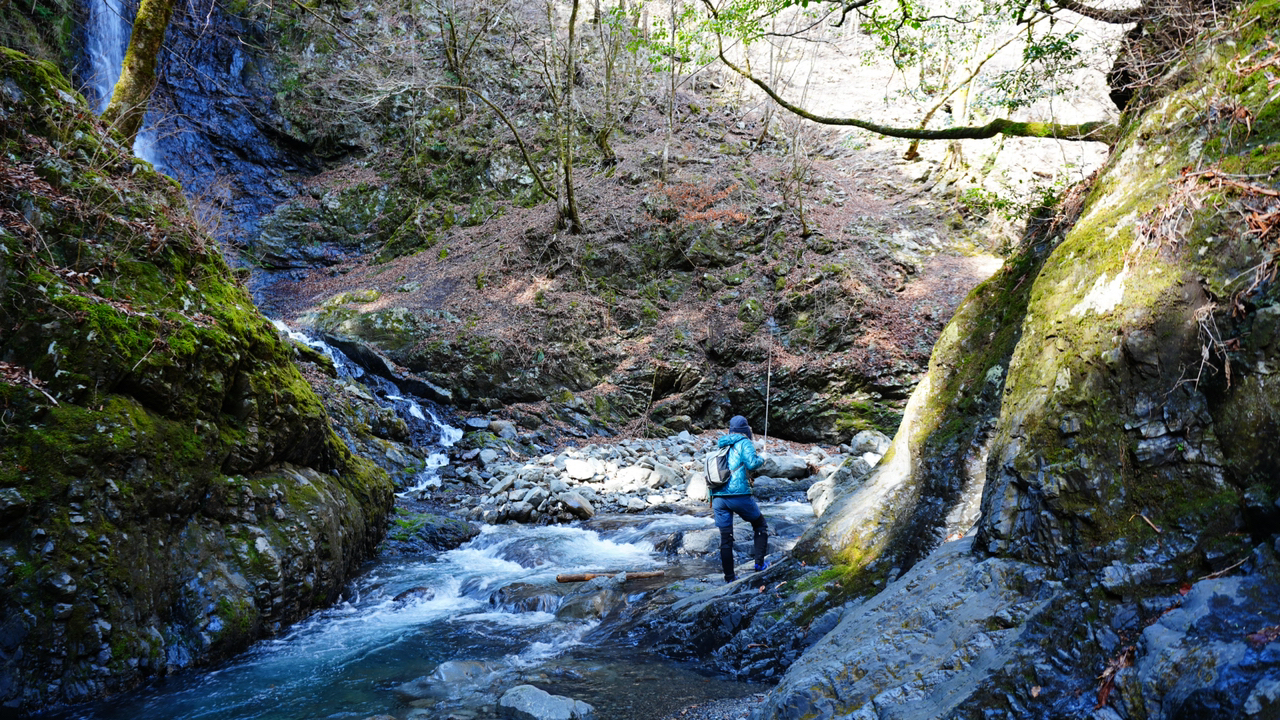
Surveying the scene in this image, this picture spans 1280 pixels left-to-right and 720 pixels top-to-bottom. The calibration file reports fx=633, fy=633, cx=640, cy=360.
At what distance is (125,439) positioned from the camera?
4711 mm

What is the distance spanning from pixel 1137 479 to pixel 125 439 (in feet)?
20.7

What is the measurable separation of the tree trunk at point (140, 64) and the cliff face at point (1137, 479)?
9.19 meters

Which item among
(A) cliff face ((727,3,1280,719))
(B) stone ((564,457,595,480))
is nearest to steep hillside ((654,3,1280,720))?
(A) cliff face ((727,3,1280,719))

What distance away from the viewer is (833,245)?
17703 mm

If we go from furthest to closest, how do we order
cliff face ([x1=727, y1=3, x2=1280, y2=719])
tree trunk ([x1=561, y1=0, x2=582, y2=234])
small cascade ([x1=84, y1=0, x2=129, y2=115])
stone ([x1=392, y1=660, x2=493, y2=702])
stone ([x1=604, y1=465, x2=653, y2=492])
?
1. small cascade ([x1=84, y1=0, x2=129, y2=115])
2. tree trunk ([x1=561, y1=0, x2=582, y2=234])
3. stone ([x1=604, y1=465, x2=653, y2=492])
4. stone ([x1=392, y1=660, x2=493, y2=702])
5. cliff face ([x1=727, y1=3, x2=1280, y2=719])

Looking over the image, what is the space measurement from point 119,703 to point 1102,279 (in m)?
6.57

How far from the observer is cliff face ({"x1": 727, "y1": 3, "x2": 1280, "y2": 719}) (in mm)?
2365

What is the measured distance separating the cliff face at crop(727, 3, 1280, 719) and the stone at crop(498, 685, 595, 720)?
148 centimetres

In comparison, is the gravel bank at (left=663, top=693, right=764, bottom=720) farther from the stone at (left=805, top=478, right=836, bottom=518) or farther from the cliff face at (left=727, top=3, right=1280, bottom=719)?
the stone at (left=805, top=478, right=836, bottom=518)

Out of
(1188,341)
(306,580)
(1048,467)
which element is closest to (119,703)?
(306,580)

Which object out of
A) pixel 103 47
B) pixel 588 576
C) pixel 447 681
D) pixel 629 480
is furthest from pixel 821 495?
pixel 103 47

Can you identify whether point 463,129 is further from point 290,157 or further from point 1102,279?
point 1102,279

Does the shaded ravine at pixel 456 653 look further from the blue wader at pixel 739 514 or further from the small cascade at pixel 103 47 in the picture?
the small cascade at pixel 103 47

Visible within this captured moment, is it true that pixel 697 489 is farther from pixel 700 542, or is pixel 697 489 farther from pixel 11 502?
pixel 11 502
